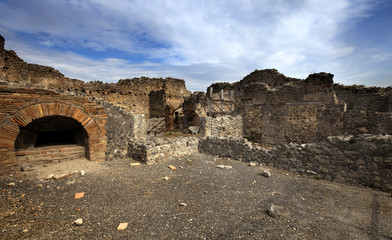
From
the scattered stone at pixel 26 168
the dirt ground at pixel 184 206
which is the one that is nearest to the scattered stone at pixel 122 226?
the dirt ground at pixel 184 206

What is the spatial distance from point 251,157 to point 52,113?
7.07 meters

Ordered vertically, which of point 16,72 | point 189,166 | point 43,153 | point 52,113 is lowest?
point 189,166

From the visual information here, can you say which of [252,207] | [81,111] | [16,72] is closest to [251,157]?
[252,207]

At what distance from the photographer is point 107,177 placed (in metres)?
4.85

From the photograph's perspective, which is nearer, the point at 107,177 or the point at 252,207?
the point at 252,207

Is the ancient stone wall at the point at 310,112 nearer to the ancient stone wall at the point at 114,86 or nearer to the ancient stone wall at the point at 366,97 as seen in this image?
the ancient stone wall at the point at 366,97

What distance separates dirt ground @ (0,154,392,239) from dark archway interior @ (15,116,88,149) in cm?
118

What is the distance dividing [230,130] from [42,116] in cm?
1002

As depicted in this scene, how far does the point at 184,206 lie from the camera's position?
355 centimetres

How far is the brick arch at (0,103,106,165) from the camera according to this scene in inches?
179

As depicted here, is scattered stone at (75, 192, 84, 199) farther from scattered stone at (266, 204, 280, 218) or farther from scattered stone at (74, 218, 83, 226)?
scattered stone at (266, 204, 280, 218)

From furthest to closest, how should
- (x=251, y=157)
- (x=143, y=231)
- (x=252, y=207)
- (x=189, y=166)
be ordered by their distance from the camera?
(x=251, y=157), (x=189, y=166), (x=252, y=207), (x=143, y=231)

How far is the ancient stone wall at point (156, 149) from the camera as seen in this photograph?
6.16 m

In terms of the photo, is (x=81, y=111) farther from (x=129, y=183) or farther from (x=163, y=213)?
(x=163, y=213)
